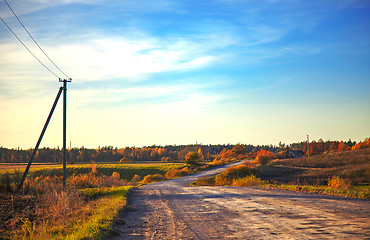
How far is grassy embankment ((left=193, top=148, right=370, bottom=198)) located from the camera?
65.1ft

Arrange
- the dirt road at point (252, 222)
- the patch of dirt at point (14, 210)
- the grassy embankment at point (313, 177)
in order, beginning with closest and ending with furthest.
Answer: the dirt road at point (252, 222)
the patch of dirt at point (14, 210)
the grassy embankment at point (313, 177)

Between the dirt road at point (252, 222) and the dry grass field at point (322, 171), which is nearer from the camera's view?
the dirt road at point (252, 222)

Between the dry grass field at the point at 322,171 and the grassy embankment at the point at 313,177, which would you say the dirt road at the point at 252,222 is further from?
the dry grass field at the point at 322,171

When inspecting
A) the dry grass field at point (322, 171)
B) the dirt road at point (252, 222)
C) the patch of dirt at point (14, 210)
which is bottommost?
the dry grass field at point (322, 171)

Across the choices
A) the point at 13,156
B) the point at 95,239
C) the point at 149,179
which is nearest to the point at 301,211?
the point at 95,239

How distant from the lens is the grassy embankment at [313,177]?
19.9m

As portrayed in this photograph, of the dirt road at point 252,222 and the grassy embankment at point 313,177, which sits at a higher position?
the dirt road at point 252,222

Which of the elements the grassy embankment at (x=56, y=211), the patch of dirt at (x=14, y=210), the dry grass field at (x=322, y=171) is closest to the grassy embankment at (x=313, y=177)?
the dry grass field at (x=322, y=171)

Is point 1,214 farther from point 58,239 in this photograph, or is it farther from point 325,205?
point 325,205

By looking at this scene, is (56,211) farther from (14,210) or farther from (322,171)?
(322,171)

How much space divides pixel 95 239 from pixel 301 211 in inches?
311

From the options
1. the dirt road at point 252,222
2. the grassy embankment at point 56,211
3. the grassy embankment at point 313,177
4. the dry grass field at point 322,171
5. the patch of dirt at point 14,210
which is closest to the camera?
the dirt road at point 252,222

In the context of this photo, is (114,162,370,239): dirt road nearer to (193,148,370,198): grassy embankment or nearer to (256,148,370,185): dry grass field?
(193,148,370,198): grassy embankment

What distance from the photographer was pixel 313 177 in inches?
1918
